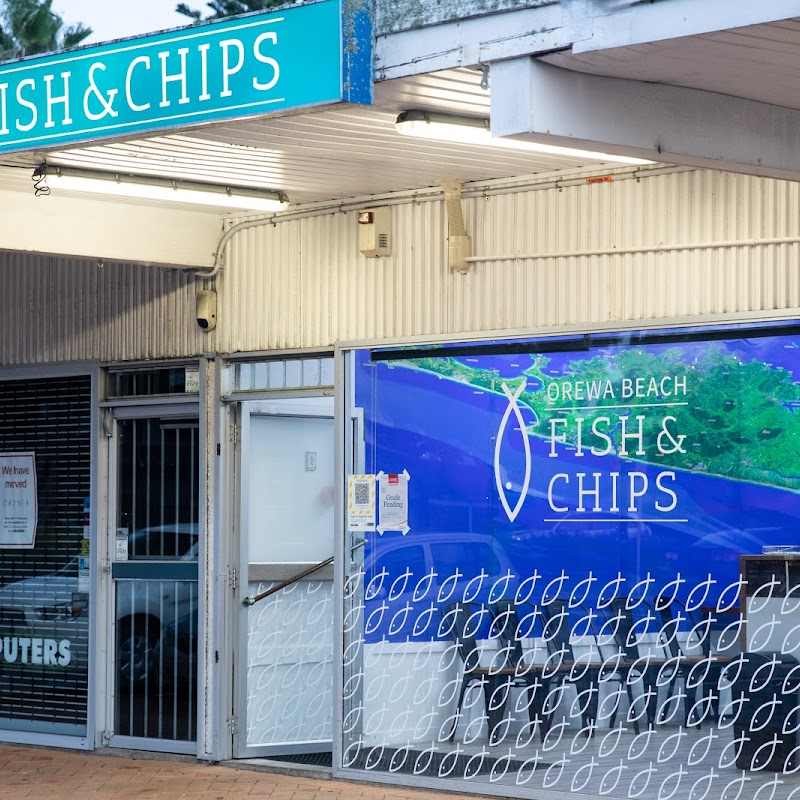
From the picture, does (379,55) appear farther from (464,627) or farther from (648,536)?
(464,627)

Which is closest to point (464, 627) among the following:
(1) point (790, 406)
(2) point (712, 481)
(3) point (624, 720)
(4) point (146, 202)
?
(3) point (624, 720)

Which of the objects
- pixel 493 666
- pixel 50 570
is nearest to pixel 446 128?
pixel 493 666

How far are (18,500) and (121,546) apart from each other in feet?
3.60

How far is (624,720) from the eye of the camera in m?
7.68

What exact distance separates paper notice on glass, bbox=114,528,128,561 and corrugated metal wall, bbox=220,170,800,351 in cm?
149

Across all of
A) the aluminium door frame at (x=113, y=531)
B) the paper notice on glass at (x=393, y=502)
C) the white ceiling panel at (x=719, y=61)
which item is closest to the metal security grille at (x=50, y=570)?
the aluminium door frame at (x=113, y=531)

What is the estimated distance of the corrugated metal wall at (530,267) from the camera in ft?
23.9

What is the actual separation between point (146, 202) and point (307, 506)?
7.22ft

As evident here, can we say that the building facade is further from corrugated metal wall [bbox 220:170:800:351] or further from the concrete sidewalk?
the concrete sidewalk

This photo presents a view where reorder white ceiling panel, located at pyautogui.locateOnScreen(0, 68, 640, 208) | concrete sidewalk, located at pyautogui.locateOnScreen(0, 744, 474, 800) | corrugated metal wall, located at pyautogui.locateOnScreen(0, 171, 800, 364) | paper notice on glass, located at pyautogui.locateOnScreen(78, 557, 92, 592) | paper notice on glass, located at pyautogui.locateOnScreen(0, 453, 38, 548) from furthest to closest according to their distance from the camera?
paper notice on glass, located at pyautogui.locateOnScreen(0, 453, 38, 548) < paper notice on glass, located at pyautogui.locateOnScreen(78, 557, 92, 592) < concrete sidewalk, located at pyautogui.locateOnScreen(0, 744, 474, 800) < corrugated metal wall, located at pyautogui.locateOnScreen(0, 171, 800, 364) < white ceiling panel, located at pyautogui.locateOnScreen(0, 68, 640, 208)

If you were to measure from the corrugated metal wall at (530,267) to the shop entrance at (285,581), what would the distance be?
2.41 feet

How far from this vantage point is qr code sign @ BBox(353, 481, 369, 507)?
8.73 metres

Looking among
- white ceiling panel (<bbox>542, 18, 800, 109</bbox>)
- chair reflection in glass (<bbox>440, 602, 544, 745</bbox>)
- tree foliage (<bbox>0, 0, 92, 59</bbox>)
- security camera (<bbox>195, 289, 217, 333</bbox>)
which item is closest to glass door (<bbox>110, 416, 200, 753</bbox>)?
security camera (<bbox>195, 289, 217, 333</bbox>)

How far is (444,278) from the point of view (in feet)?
27.6
